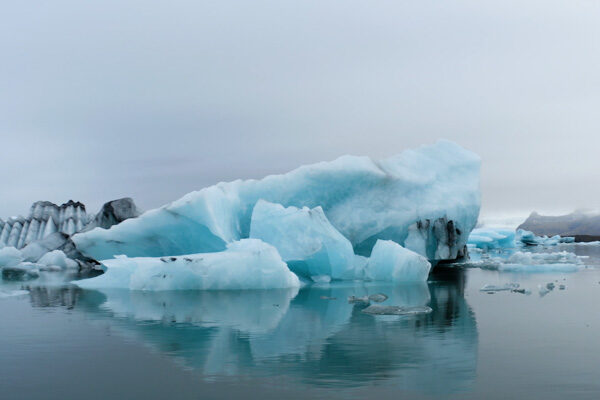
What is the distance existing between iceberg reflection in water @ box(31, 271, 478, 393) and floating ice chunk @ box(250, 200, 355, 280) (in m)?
2.51

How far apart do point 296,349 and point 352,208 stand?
44.7 feet

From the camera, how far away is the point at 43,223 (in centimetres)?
3278

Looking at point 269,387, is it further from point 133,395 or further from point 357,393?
point 133,395

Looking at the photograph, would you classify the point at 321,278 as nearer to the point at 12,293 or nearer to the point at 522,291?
the point at 522,291

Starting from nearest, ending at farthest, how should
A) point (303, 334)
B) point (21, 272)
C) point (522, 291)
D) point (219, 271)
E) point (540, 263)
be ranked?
point (303, 334) < point (522, 291) < point (219, 271) < point (21, 272) < point (540, 263)

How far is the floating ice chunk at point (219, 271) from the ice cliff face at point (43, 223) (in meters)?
19.1

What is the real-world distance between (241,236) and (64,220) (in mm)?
16593

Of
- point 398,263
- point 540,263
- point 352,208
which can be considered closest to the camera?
point 398,263

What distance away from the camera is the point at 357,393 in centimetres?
516

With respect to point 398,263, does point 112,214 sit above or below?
above

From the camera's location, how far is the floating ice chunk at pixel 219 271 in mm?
14234

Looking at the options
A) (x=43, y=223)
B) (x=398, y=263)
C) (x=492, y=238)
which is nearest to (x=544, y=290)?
(x=398, y=263)

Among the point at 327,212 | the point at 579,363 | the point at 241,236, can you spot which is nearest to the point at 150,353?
the point at 579,363

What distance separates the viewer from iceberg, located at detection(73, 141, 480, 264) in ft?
60.0
